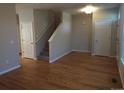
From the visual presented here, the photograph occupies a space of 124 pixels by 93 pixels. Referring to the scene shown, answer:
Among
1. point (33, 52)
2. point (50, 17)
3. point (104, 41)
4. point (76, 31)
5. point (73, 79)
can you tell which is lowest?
point (73, 79)

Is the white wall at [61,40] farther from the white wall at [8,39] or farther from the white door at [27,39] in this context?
the white wall at [8,39]

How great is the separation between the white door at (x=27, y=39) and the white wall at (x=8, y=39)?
50.2 inches

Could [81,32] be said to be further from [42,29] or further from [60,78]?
[60,78]

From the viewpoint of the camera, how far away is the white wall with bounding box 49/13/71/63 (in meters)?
5.44

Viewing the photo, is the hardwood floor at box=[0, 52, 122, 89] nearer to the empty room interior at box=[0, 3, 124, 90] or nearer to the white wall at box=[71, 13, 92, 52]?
the empty room interior at box=[0, 3, 124, 90]

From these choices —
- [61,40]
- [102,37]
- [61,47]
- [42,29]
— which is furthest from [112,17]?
[42,29]

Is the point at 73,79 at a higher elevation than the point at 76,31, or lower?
lower

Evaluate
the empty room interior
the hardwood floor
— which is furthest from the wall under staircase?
the hardwood floor

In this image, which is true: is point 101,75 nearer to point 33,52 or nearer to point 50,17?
point 33,52

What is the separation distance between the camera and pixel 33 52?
5770 mm

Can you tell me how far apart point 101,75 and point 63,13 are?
3.79 m

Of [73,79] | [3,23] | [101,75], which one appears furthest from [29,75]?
[101,75]

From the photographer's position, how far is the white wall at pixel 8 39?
156 inches

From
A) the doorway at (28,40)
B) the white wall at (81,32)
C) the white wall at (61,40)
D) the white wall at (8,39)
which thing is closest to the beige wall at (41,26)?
the doorway at (28,40)
